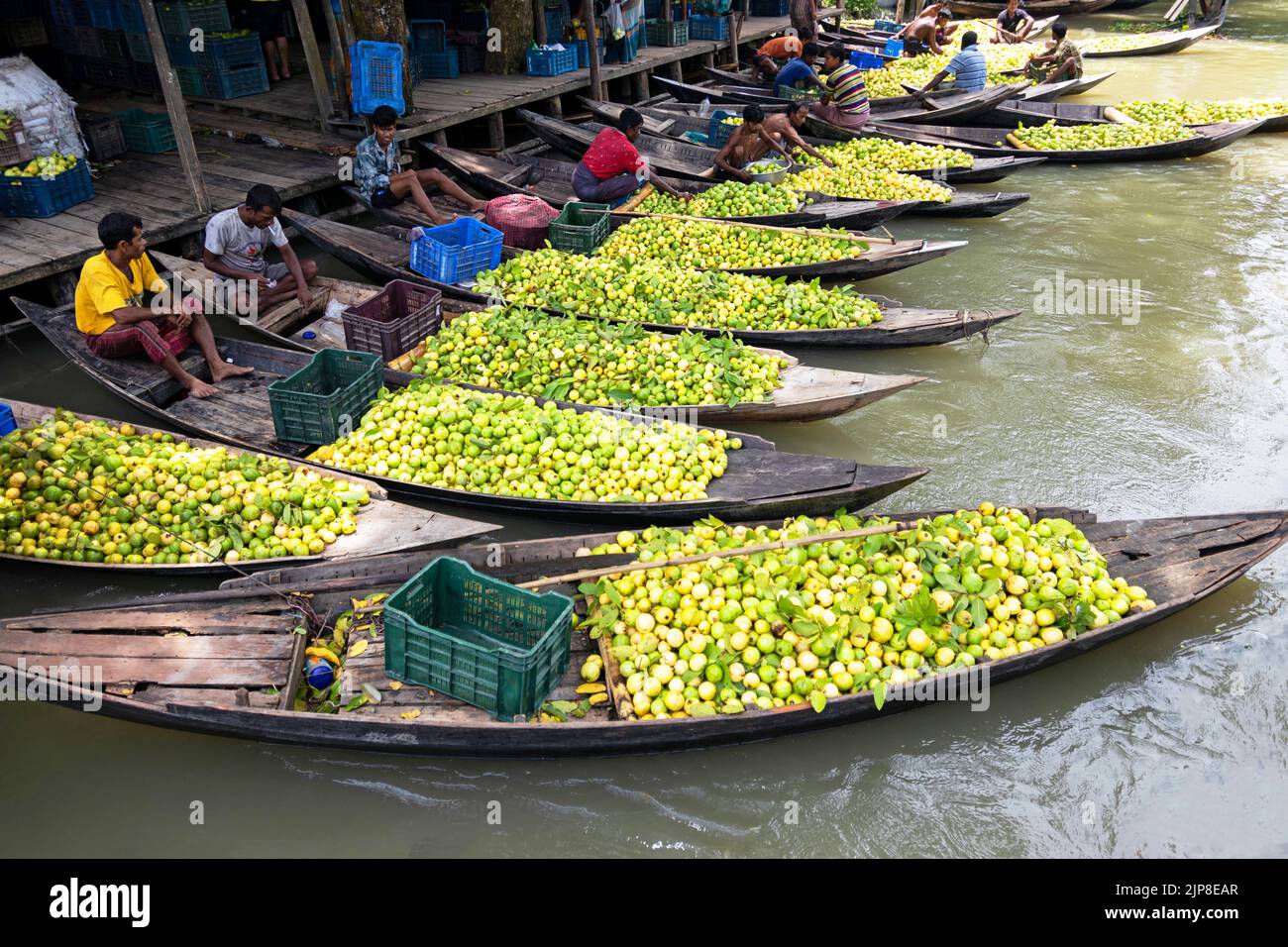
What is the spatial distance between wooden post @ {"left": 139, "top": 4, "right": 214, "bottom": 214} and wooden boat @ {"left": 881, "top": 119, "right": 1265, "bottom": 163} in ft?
28.9

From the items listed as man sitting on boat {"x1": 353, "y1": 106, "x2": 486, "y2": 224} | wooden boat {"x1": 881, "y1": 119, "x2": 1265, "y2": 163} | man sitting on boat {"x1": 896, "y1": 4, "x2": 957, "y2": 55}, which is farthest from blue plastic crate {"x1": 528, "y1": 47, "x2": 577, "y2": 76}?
man sitting on boat {"x1": 896, "y1": 4, "x2": 957, "y2": 55}

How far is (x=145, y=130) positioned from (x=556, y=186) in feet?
16.2

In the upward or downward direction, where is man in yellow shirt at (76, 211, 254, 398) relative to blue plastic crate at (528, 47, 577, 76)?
downward

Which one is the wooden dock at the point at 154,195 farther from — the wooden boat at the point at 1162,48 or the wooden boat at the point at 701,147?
the wooden boat at the point at 1162,48

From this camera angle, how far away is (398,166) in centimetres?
883

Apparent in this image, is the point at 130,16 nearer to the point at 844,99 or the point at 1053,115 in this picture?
the point at 844,99

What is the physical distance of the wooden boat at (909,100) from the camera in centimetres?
1273

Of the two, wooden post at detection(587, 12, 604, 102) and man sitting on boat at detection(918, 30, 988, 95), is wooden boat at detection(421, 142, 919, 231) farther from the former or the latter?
man sitting on boat at detection(918, 30, 988, 95)

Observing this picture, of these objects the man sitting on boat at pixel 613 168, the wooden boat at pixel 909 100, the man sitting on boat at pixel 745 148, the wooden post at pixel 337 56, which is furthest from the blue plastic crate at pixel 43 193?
the wooden boat at pixel 909 100

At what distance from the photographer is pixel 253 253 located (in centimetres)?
707

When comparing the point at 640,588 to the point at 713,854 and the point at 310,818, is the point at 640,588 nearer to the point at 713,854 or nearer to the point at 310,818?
the point at 713,854

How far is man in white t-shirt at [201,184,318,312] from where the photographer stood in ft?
22.1

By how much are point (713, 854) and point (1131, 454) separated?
4.76 metres

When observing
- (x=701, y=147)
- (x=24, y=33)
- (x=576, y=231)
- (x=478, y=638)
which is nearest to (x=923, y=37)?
(x=701, y=147)
